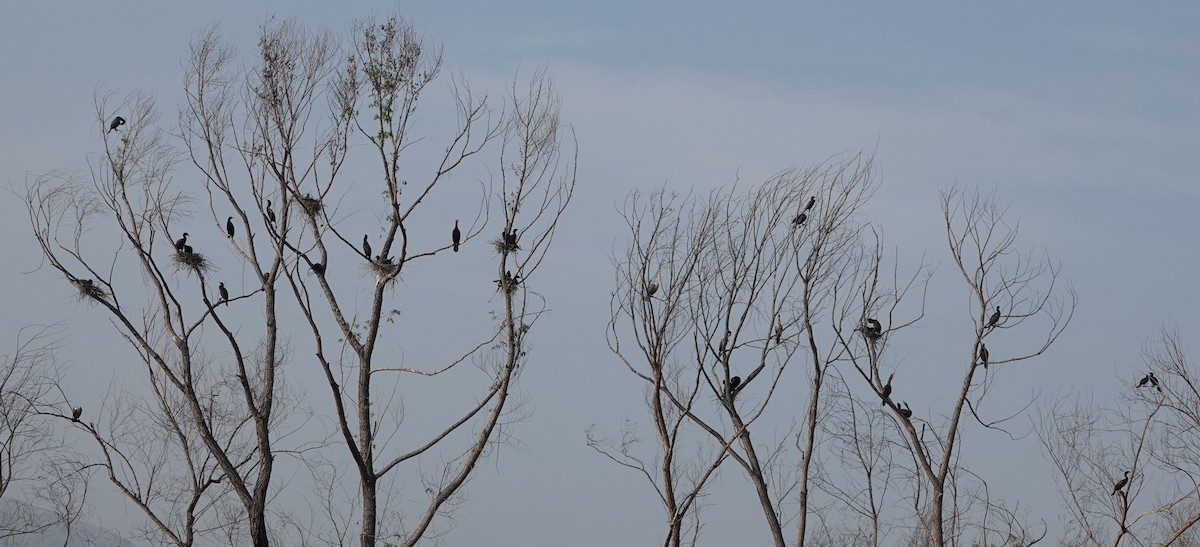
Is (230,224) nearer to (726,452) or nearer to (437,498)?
(437,498)

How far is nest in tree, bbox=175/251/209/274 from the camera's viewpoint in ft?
40.3

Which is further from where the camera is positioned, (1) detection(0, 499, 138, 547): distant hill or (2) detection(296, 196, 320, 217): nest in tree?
(1) detection(0, 499, 138, 547): distant hill

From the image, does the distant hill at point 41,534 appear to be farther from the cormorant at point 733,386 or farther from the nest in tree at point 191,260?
the cormorant at point 733,386

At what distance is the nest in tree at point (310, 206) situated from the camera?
1222cm

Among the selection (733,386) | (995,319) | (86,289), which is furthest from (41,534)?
(995,319)

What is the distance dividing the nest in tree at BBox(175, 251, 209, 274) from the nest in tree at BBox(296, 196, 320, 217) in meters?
1.18

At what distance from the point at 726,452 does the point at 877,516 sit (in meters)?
7.62

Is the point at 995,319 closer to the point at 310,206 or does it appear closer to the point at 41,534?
the point at 310,206

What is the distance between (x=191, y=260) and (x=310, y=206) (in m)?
1.35

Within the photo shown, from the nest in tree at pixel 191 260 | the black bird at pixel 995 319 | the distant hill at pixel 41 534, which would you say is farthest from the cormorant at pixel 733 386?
the distant hill at pixel 41 534

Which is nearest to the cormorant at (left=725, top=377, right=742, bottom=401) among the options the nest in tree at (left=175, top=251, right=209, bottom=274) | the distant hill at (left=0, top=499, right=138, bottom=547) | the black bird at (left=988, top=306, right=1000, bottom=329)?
the black bird at (left=988, top=306, right=1000, bottom=329)

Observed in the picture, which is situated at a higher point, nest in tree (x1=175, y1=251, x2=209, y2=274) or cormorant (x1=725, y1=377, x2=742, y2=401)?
nest in tree (x1=175, y1=251, x2=209, y2=274)

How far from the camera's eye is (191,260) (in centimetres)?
1230

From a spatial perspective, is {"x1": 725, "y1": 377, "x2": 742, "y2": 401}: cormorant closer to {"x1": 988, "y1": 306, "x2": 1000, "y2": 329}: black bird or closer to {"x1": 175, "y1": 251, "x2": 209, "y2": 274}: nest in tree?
{"x1": 988, "y1": 306, "x2": 1000, "y2": 329}: black bird
